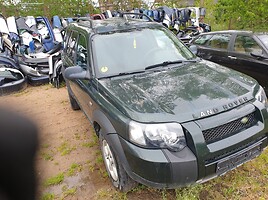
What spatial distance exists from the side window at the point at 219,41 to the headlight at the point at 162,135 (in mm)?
4247

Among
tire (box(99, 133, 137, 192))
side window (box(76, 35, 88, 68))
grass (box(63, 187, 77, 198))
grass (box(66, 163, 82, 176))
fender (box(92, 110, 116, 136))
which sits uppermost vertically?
side window (box(76, 35, 88, 68))

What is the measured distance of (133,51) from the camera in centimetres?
330

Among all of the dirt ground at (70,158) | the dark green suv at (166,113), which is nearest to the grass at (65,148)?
the dirt ground at (70,158)

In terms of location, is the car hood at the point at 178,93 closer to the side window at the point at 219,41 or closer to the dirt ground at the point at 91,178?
the dirt ground at the point at 91,178

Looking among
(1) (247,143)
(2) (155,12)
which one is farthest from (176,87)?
(2) (155,12)

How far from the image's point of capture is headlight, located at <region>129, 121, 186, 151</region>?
2.10 meters

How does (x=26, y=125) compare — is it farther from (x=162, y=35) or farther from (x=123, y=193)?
(x=162, y=35)

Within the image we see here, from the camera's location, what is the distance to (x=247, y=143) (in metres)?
2.33

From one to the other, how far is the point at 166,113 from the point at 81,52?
2.05m

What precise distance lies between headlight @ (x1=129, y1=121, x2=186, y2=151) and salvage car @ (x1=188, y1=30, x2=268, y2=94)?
344 centimetres

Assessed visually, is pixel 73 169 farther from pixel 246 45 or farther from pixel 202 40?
pixel 202 40

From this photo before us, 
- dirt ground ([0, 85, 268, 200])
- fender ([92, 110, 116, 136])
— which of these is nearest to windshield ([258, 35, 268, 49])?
dirt ground ([0, 85, 268, 200])

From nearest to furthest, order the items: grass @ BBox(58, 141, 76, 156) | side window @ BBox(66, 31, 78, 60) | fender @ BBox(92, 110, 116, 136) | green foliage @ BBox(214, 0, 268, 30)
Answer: fender @ BBox(92, 110, 116, 136), grass @ BBox(58, 141, 76, 156), side window @ BBox(66, 31, 78, 60), green foliage @ BBox(214, 0, 268, 30)

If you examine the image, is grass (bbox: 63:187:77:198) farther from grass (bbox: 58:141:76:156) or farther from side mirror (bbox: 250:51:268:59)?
side mirror (bbox: 250:51:268:59)
